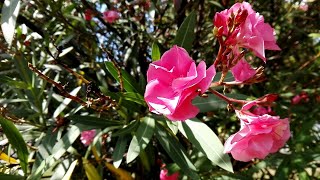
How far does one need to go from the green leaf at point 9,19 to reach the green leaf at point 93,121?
13.6 inches

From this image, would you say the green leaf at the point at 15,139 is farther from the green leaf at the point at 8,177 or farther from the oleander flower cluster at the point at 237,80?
the oleander flower cluster at the point at 237,80

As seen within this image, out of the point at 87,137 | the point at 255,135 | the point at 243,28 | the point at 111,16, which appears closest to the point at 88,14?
the point at 111,16

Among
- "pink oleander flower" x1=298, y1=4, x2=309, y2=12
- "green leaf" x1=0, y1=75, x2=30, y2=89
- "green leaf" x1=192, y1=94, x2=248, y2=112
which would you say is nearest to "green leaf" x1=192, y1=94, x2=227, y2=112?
"green leaf" x1=192, y1=94, x2=248, y2=112

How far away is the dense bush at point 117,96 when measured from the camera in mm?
1229

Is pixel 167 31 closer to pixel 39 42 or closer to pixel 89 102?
pixel 39 42

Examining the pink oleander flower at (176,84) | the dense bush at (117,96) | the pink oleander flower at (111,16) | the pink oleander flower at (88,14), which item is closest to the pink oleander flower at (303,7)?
the dense bush at (117,96)

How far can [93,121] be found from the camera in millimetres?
1346

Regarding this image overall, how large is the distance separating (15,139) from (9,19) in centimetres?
41

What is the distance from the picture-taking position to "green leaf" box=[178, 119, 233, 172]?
114cm

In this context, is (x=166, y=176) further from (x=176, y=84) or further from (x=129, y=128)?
(x=176, y=84)

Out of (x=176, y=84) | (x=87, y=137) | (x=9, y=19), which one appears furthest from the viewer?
(x=87, y=137)

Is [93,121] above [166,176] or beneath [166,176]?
above

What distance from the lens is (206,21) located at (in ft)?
7.56

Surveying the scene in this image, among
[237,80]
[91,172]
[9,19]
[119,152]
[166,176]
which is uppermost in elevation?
[9,19]
